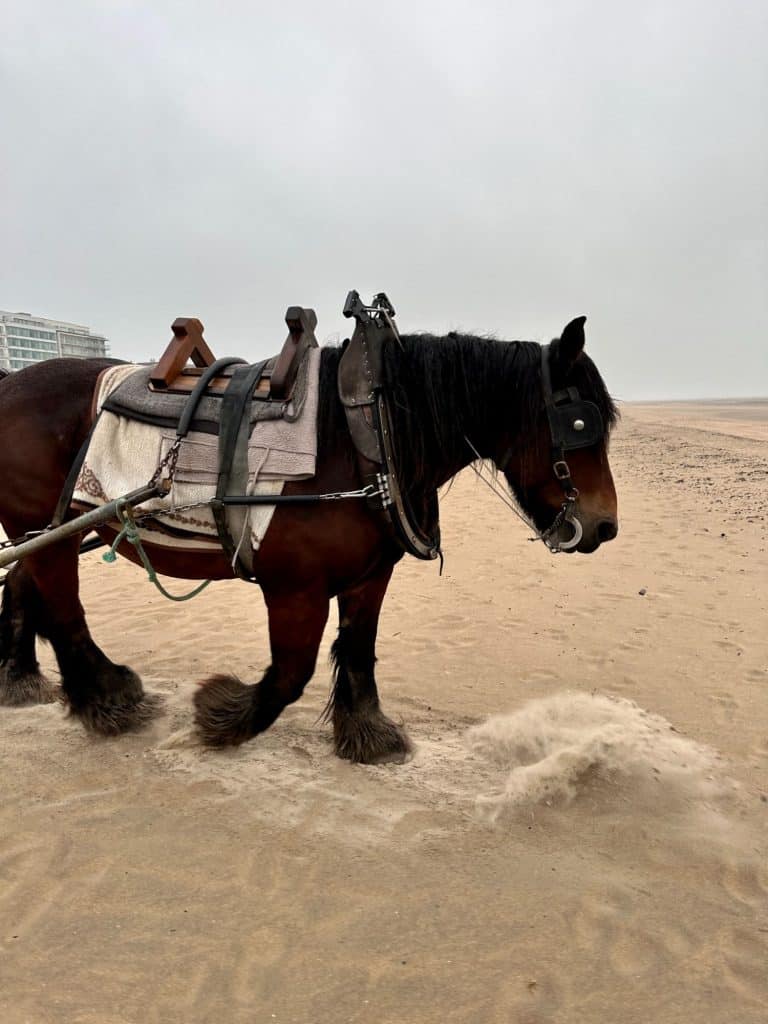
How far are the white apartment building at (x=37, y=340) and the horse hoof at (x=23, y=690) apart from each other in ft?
110

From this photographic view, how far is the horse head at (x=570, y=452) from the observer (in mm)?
2584

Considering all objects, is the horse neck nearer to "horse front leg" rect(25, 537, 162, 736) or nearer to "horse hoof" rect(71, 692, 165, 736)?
"horse front leg" rect(25, 537, 162, 736)

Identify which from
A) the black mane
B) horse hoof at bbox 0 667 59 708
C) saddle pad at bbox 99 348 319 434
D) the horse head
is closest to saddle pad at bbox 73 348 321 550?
saddle pad at bbox 99 348 319 434

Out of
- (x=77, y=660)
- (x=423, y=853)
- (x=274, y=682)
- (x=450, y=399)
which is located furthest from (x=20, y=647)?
(x=450, y=399)

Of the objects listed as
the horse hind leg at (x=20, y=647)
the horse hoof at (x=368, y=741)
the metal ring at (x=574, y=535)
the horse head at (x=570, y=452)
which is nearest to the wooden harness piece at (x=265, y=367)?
the horse head at (x=570, y=452)

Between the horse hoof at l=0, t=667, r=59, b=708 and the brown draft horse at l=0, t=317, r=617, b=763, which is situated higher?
the brown draft horse at l=0, t=317, r=617, b=763

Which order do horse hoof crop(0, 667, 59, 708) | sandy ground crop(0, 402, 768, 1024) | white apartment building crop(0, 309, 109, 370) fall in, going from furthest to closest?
white apartment building crop(0, 309, 109, 370) < horse hoof crop(0, 667, 59, 708) < sandy ground crop(0, 402, 768, 1024)

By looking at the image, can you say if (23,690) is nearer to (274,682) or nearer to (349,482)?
(274,682)

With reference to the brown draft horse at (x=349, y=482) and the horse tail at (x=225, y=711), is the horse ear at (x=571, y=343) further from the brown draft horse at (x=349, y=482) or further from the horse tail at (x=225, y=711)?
the horse tail at (x=225, y=711)

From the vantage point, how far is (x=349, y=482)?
2.69 metres

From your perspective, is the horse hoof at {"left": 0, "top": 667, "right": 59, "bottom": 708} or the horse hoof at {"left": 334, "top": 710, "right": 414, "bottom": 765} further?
the horse hoof at {"left": 0, "top": 667, "right": 59, "bottom": 708}

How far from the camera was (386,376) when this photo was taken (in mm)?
2711

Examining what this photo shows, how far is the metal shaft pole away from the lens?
2.66m

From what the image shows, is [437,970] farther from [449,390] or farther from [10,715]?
[10,715]
